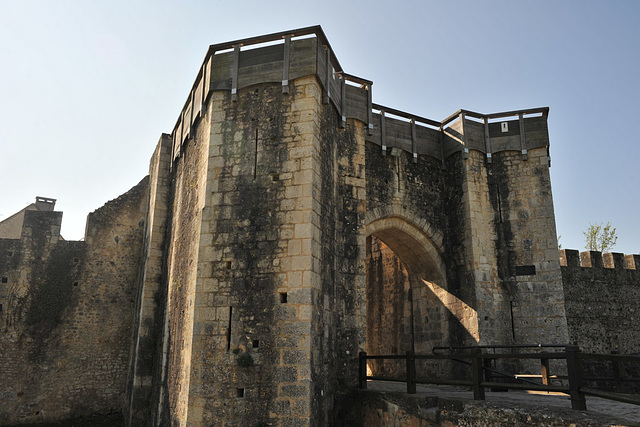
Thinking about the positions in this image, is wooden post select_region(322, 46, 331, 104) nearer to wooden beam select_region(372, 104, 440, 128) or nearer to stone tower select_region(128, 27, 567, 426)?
stone tower select_region(128, 27, 567, 426)

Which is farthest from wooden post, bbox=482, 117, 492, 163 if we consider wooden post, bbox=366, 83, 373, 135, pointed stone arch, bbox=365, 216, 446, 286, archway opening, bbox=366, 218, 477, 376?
wooden post, bbox=366, 83, 373, 135

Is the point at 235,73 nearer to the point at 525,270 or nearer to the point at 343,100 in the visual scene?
the point at 343,100

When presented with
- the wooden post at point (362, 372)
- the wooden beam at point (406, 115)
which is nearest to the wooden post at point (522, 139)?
the wooden beam at point (406, 115)

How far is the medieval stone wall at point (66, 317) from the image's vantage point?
10.9 m

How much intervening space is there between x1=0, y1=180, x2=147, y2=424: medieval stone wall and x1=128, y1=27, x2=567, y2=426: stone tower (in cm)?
99

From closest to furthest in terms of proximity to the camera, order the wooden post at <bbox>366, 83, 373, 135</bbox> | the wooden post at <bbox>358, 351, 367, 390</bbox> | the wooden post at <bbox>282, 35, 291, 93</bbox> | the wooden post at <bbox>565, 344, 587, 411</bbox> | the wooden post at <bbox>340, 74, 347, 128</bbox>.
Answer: the wooden post at <bbox>565, 344, 587, 411</bbox> → the wooden post at <bbox>358, 351, 367, 390</bbox> → the wooden post at <bbox>282, 35, 291, 93</bbox> → the wooden post at <bbox>340, 74, 347, 128</bbox> → the wooden post at <bbox>366, 83, 373, 135</bbox>

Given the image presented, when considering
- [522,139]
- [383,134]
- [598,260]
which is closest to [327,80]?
[383,134]

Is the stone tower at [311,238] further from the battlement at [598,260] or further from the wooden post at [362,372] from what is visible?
the battlement at [598,260]

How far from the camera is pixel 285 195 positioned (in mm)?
7570

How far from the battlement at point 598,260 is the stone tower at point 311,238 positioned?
4.35 m

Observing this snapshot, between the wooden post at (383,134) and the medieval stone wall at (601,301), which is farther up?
the wooden post at (383,134)

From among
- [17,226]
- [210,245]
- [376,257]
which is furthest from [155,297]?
[17,226]

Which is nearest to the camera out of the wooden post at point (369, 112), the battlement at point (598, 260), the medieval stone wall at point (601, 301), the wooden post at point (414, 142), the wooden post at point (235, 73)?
the wooden post at point (235, 73)

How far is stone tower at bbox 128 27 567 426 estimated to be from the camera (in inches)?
277
